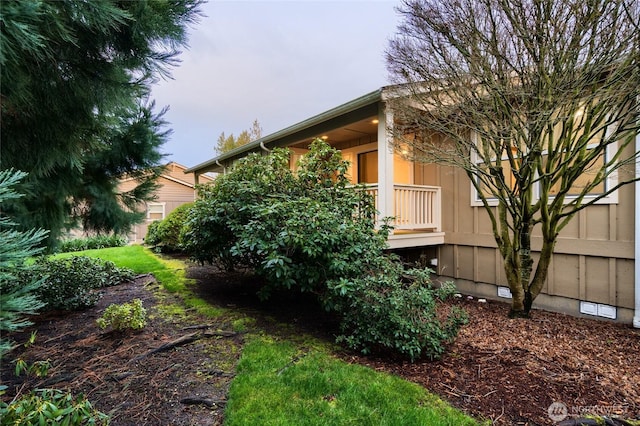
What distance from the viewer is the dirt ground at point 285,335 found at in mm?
2619

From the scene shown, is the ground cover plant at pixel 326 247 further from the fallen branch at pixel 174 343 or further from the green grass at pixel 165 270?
the fallen branch at pixel 174 343

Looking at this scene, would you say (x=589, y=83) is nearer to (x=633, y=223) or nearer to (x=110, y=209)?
(x=633, y=223)

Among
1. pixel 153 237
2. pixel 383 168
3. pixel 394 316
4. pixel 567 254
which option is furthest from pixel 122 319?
pixel 153 237

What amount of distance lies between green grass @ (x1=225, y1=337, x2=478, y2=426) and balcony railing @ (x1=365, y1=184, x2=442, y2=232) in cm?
352

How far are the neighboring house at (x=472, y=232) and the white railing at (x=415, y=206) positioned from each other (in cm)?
2

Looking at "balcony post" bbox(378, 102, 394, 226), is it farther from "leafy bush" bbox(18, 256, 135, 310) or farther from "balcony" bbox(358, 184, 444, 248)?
"leafy bush" bbox(18, 256, 135, 310)

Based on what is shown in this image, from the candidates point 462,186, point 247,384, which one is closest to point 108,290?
point 247,384

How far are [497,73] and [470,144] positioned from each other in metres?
1.02

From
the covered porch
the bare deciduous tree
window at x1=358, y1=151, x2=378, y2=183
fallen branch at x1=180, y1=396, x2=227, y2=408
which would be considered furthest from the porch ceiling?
fallen branch at x1=180, y1=396, x2=227, y2=408

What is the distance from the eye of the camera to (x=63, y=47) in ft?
8.36

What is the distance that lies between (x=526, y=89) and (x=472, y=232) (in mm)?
3229

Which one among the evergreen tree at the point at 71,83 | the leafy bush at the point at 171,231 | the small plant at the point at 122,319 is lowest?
the small plant at the point at 122,319

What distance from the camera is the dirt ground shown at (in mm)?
2619

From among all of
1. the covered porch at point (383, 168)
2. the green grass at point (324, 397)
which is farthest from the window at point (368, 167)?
the green grass at point (324, 397)
